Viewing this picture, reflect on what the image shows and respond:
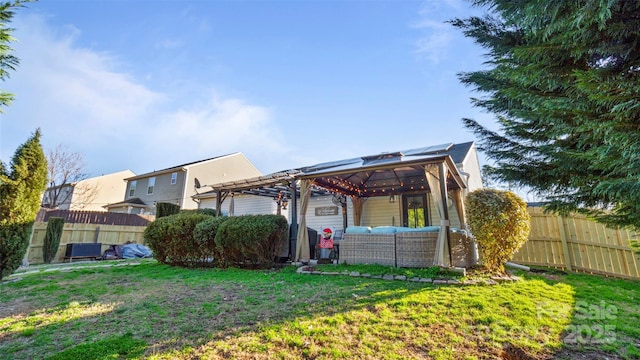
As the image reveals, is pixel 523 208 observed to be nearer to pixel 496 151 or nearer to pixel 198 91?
pixel 496 151

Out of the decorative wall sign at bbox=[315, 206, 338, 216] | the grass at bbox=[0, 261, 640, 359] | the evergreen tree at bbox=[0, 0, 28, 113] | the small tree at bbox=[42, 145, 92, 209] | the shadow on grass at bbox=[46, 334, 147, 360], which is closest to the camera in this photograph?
the shadow on grass at bbox=[46, 334, 147, 360]

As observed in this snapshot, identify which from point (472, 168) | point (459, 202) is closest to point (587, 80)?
point (459, 202)

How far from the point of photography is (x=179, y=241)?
8461mm

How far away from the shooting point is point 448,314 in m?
3.54

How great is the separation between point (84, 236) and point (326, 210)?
35.1 ft

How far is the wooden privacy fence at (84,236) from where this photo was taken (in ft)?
33.4

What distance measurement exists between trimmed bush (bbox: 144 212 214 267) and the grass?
282 centimetres

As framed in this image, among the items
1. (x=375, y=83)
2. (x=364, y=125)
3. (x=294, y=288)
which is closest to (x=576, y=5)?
Answer: (x=294, y=288)

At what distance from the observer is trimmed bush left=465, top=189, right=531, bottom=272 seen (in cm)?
593

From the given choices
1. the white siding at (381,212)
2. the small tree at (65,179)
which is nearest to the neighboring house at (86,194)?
the small tree at (65,179)

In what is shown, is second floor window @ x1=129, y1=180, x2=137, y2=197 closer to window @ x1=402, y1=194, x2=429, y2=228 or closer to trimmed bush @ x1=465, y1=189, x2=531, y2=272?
window @ x1=402, y1=194, x2=429, y2=228

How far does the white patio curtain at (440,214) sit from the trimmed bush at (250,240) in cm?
440

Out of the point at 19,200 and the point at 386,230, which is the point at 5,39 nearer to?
the point at 19,200

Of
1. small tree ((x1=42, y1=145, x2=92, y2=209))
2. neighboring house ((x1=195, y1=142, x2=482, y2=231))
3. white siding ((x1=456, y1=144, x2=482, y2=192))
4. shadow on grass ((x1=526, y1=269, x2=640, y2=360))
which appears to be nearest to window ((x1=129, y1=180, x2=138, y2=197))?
small tree ((x1=42, y1=145, x2=92, y2=209))
